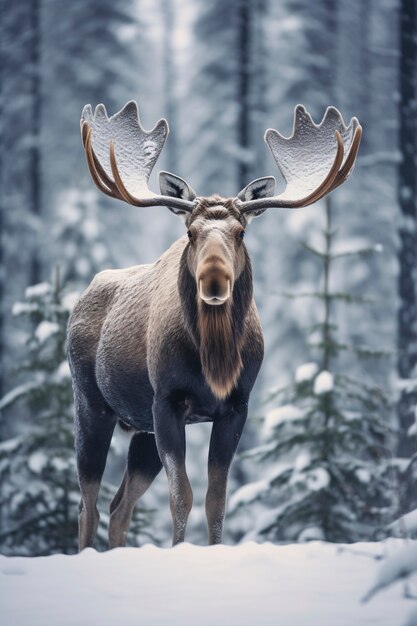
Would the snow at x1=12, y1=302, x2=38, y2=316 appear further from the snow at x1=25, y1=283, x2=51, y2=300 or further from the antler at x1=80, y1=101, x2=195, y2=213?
Answer: the antler at x1=80, y1=101, x2=195, y2=213

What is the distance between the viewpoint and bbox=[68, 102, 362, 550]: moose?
18.9 ft

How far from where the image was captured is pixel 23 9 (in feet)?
68.2

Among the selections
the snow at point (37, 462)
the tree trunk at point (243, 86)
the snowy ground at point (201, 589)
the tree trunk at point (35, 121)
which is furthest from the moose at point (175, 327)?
the tree trunk at point (35, 121)

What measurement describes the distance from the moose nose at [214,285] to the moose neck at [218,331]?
0.43m

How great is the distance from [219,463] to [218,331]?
0.81 meters

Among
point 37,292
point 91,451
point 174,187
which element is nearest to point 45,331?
point 37,292

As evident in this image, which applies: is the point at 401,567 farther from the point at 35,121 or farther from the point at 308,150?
the point at 35,121

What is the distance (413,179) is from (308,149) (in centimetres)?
722

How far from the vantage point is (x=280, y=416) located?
9.88m

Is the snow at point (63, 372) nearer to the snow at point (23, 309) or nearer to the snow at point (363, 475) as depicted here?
the snow at point (23, 309)

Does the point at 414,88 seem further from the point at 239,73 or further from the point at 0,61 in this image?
the point at 0,61

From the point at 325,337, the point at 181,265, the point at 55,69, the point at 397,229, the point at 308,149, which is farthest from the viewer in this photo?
the point at 55,69

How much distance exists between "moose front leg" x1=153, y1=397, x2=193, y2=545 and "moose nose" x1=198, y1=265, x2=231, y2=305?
2.72 ft

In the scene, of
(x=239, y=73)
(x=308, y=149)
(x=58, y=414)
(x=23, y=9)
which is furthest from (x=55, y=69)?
(x=308, y=149)
